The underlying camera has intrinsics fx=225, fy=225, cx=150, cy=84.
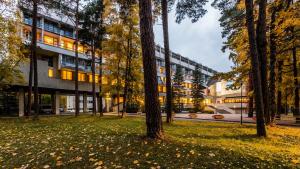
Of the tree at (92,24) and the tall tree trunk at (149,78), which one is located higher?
the tree at (92,24)

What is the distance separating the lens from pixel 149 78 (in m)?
6.92

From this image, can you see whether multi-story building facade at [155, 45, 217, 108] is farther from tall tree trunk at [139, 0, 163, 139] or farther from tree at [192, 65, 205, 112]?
tall tree trunk at [139, 0, 163, 139]

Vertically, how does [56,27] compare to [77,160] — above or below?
above

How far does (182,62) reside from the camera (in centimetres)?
8456

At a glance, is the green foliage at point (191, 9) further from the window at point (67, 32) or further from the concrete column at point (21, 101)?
the window at point (67, 32)

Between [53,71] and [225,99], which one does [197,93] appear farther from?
[53,71]

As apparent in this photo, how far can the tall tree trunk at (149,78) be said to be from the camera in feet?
22.7

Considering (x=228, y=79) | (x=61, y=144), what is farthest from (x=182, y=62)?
(x=61, y=144)

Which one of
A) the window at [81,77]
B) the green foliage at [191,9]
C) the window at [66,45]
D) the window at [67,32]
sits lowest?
the window at [81,77]

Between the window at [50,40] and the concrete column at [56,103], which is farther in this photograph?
the window at [50,40]

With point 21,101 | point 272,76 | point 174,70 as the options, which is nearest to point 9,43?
point 21,101

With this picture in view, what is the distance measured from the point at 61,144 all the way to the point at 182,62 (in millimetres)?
79306

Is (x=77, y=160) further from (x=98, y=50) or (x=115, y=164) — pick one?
(x=98, y=50)

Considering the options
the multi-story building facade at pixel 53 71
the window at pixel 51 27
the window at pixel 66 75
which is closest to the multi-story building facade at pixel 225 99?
the multi-story building facade at pixel 53 71
